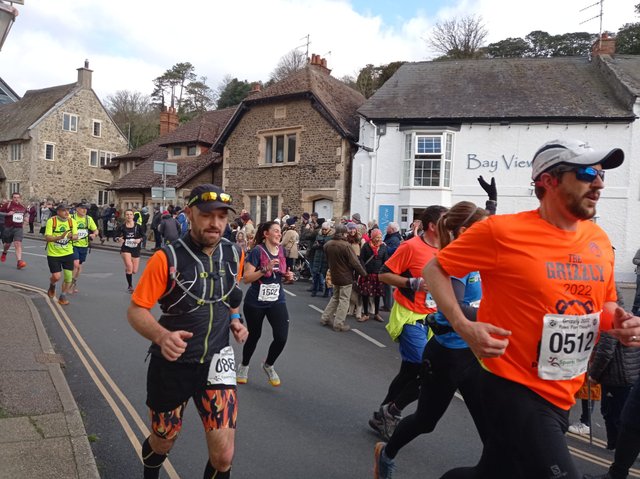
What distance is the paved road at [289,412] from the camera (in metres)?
4.04

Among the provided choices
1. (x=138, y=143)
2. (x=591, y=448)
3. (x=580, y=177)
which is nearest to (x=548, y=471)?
(x=580, y=177)

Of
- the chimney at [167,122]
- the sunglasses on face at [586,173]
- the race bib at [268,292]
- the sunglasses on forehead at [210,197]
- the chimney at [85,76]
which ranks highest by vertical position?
the chimney at [85,76]

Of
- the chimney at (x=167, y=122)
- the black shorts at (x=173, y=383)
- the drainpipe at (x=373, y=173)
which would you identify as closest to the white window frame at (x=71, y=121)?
the chimney at (x=167, y=122)

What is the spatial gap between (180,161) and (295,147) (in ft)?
33.3

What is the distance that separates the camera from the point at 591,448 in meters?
4.63

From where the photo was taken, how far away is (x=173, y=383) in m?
3.02

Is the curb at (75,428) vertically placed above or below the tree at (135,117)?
below

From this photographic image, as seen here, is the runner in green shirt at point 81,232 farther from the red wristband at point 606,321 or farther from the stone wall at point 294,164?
the stone wall at point 294,164

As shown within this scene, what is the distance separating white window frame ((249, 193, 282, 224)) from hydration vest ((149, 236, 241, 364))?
2104 cm

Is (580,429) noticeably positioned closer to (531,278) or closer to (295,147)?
(531,278)

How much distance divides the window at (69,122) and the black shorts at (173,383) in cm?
4569

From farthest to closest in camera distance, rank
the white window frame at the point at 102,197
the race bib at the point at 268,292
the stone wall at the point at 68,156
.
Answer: the white window frame at the point at 102,197 → the stone wall at the point at 68,156 → the race bib at the point at 268,292

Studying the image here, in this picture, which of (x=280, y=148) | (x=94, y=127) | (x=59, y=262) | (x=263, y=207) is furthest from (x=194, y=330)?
(x=94, y=127)

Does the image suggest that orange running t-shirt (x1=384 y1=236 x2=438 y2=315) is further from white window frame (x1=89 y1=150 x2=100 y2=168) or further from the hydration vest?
white window frame (x1=89 y1=150 x2=100 y2=168)
